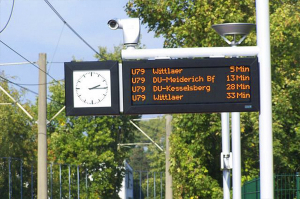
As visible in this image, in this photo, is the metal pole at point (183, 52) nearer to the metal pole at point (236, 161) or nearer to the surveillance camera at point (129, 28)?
the surveillance camera at point (129, 28)

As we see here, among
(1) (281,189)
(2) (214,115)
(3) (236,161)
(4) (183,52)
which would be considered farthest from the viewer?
(2) (214,115)

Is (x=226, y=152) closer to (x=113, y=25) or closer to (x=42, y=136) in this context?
(x=113, y=25)

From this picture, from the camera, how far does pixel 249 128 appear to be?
26.7 meters

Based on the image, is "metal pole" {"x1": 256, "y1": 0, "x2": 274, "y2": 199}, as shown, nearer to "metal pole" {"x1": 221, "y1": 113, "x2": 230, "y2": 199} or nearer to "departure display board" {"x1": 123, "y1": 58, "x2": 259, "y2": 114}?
"departure display board" {"x1": 123, "y1": 58, "x2": 259, "y2": 114}

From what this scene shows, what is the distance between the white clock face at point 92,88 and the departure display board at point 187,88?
9.9 inches

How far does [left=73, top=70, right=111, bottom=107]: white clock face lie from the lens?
1023 cm

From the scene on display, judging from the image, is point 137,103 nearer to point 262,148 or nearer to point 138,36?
point 138,36

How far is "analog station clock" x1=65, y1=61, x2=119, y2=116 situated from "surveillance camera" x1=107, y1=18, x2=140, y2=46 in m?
0.66

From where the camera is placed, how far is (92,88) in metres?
10.2

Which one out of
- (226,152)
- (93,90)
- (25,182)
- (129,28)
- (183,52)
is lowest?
(25,182)

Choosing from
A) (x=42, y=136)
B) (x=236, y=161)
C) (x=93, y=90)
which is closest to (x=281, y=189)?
(x=236, y=161)

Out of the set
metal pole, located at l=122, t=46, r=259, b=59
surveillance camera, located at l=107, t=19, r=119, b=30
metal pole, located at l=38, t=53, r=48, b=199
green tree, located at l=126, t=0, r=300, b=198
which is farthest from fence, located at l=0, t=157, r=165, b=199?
metal pole, located at l=122, t=46, r=259, b=59

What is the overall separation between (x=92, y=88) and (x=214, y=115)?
50.9ft

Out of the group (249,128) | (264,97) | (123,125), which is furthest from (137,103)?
Result: (123,125)
